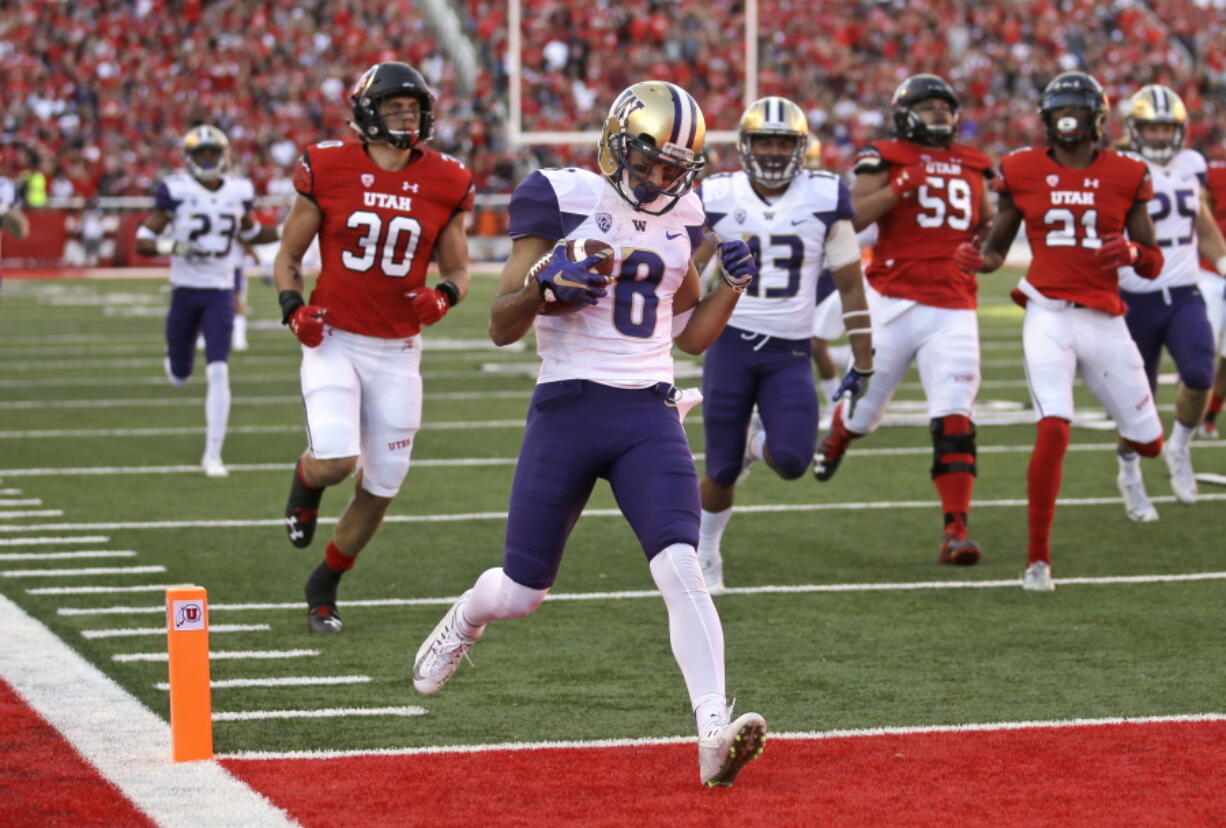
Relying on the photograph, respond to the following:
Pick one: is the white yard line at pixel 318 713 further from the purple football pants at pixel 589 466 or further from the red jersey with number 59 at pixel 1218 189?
the red jersey with number 59 at pixel 1218 189

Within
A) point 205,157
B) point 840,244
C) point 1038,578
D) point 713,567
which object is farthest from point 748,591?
point 205,157

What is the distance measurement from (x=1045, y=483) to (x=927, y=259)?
1.25m

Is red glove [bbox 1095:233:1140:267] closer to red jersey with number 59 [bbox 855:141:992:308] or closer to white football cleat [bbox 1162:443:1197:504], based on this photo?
red jersey with number 59 [bbox 855:141:992:308]

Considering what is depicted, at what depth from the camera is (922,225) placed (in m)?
8.39

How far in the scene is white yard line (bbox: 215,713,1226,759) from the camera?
5074 millimetres

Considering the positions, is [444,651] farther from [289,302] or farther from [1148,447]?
[1148,447]

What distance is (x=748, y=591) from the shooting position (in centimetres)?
752

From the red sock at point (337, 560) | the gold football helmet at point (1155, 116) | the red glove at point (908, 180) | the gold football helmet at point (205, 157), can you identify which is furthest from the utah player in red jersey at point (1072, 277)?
the gold football helmet at point (205, 157)

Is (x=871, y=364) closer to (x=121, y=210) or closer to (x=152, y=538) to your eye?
(x=152, y=538)

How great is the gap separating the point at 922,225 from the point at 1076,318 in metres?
0.99

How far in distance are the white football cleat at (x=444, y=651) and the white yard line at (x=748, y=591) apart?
178 cm

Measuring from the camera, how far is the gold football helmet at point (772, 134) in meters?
7.40

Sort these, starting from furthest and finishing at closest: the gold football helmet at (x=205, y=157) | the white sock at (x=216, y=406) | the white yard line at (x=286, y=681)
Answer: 1. the gold football helmet at (x=205, y=157)
2. the white sock at (x=216, y=406)
3. the white yard line at (x=286, y=681)

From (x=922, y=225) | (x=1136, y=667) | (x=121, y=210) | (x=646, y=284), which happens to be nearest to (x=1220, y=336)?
A: (x=922, y=225)
